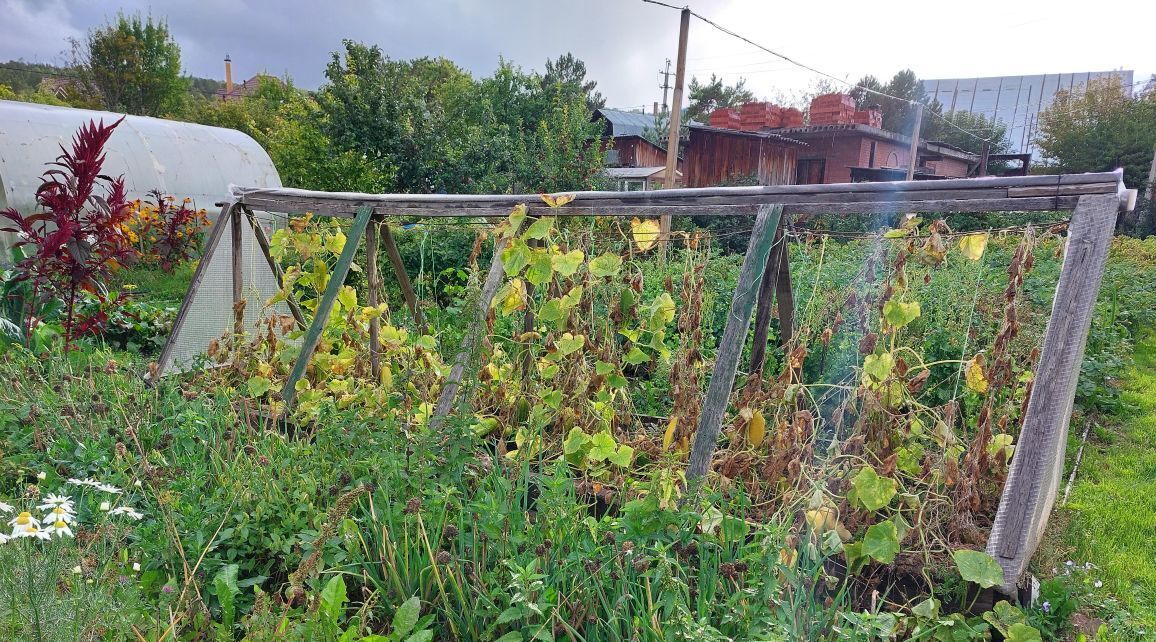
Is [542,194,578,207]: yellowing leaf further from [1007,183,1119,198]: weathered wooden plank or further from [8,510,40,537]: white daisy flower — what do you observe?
[8,510,40,537]: white daisy flower

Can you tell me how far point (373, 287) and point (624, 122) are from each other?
88.2 feet

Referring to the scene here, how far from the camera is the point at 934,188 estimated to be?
7.54 feet

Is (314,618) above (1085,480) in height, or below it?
above

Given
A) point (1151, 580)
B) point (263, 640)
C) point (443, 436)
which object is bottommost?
point (1151, 580)

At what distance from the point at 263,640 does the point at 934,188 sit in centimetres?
238

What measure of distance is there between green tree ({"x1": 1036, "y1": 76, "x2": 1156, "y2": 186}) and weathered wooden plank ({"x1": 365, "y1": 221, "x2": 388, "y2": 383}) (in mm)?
25742

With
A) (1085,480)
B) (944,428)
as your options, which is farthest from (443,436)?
(1085,480)

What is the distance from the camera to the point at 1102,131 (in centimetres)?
2331

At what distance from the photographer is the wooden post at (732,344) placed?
8.18ft

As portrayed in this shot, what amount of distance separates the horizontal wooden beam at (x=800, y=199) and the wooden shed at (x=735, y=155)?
63.3ft

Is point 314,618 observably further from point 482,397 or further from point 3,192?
point 3,192

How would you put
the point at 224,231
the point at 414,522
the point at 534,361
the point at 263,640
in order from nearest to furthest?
the point at 263,640
the point at 414,522
the point at 534,361
the point at 224,231

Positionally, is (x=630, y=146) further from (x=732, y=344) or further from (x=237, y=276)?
(x=732, y=344)

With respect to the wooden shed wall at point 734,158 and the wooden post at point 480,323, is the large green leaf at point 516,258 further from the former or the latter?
the wooden shed wall at point 734,158
